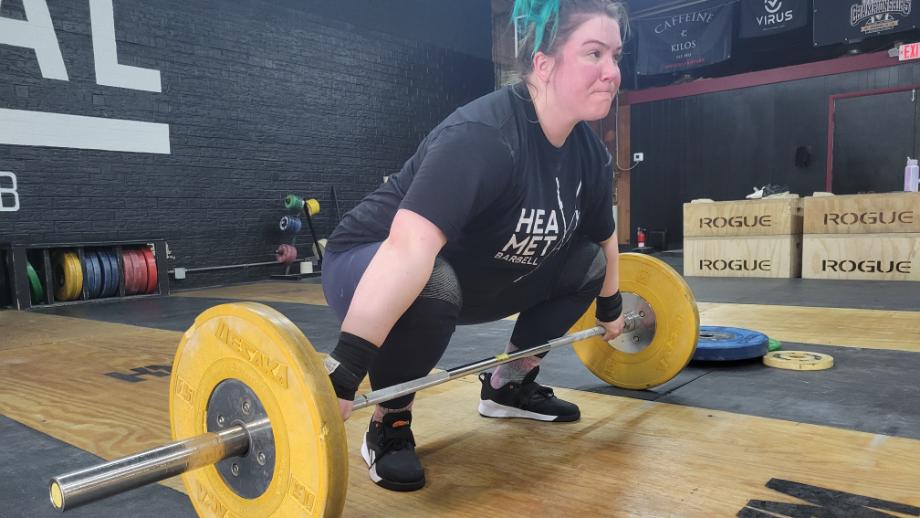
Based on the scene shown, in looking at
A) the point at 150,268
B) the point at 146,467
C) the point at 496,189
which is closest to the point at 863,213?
the point at 496,189

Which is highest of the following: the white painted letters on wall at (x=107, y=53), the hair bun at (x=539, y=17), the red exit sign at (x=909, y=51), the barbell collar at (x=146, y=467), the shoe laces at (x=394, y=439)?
the red exit sign at (x=909, y=51)

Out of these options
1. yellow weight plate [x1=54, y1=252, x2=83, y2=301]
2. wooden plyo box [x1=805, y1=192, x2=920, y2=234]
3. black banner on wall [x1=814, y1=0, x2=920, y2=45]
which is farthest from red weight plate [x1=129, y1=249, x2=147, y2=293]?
black banner on wall [x1=814, y1=0, x2=920, y2=45]

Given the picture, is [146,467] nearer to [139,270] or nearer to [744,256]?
[139,270]

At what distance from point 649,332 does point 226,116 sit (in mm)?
4510

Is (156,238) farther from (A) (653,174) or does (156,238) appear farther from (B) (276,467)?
(A) (653,174)

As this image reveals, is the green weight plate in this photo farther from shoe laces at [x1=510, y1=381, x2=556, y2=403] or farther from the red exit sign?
the red exit sign

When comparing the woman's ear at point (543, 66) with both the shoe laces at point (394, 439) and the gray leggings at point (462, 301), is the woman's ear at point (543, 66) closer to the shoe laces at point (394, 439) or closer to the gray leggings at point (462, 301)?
the gray leggings at point (462, 301)

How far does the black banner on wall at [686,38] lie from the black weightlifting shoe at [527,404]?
632 cm

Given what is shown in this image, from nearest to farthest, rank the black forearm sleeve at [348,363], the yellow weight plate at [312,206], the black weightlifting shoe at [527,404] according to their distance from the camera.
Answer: the black forearm sleeve at [348,363], the black weightlifting shoe at [527,404], the yellow weight plate at [312,206]

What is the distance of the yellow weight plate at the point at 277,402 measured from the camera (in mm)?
675

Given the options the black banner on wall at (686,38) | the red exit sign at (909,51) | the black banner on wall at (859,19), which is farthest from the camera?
the black banner on wall at (686,38)

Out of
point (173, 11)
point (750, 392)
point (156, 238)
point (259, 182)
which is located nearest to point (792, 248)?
point (750, 392)

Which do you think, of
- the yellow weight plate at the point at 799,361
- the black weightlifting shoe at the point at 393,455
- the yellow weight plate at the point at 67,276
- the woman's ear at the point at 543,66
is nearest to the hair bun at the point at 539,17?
the woman's ear at the point at 543,66

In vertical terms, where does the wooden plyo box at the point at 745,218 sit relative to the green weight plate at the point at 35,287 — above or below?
above
